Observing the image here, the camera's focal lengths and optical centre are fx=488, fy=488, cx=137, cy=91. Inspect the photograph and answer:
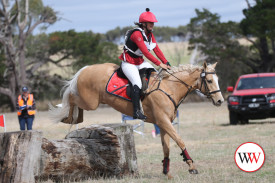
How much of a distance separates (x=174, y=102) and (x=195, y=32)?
47589 millimetres

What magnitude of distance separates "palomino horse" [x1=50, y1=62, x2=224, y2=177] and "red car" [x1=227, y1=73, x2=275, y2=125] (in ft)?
35.6

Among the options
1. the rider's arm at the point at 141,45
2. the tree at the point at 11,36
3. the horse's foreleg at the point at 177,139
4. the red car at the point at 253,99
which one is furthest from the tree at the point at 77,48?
the horse's foreleg at the point at 177,139

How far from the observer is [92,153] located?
8.49 m

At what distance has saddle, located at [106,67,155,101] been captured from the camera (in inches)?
331

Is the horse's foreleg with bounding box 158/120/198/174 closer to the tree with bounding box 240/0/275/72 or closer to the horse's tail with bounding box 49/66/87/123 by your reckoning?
the horse's tail with bounding box 49/66/87/123

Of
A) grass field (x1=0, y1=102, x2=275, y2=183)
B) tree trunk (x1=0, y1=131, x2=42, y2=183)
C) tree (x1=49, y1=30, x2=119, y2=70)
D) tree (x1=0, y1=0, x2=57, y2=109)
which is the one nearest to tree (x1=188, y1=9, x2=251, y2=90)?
tree (x1=49, y1=30, x2=119, y2=70)

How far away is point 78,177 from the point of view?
324 inches

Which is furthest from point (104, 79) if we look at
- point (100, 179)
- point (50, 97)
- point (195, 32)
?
point (195, 32)

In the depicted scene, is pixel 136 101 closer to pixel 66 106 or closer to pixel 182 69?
pixel 182 69

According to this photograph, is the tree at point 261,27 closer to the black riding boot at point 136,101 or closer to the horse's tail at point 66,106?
the horse's tail at point 66,106

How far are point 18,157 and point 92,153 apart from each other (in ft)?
5.97

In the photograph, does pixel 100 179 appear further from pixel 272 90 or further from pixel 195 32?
pixel 195 32

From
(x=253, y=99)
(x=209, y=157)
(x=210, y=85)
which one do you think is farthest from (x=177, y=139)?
(x=253, y=99)

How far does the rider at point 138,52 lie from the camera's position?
8164 mm
